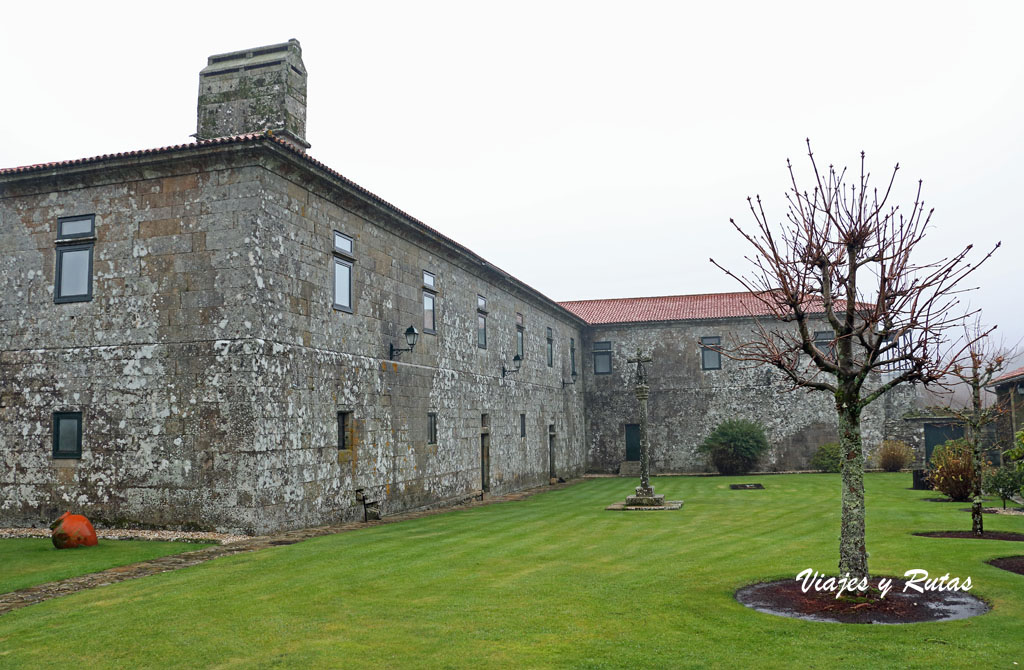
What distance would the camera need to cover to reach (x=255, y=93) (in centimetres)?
1722

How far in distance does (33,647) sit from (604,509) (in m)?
13.3

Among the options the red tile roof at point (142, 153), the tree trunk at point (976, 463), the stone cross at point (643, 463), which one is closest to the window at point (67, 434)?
the red tile roof at point (142, 153)

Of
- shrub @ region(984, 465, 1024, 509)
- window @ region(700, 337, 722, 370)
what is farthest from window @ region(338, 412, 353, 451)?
window @ region(700, 337, 722, 370)

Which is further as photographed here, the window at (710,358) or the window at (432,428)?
the window at (710,358)

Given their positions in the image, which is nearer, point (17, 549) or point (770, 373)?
point (17, 549)

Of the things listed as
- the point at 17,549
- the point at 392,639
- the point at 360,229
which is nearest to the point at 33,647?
the point at 392,639

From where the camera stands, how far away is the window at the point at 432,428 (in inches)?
758

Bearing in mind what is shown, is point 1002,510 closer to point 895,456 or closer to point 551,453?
point 551,453

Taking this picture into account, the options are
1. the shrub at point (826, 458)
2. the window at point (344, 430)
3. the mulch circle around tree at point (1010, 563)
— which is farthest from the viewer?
the shrub at point (826, 458)

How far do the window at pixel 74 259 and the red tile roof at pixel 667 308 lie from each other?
2542cm

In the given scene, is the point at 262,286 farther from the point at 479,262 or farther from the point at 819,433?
the point at 819,433

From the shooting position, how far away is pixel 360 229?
16703 millimetres

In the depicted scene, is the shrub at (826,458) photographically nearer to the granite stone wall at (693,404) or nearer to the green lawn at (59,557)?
the granite stone wall at (693,404)

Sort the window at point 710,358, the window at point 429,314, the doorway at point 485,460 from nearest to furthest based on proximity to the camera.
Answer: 1. the window at point 429,314
2. the doorway at point 485,460
3. the window at point 710,358
